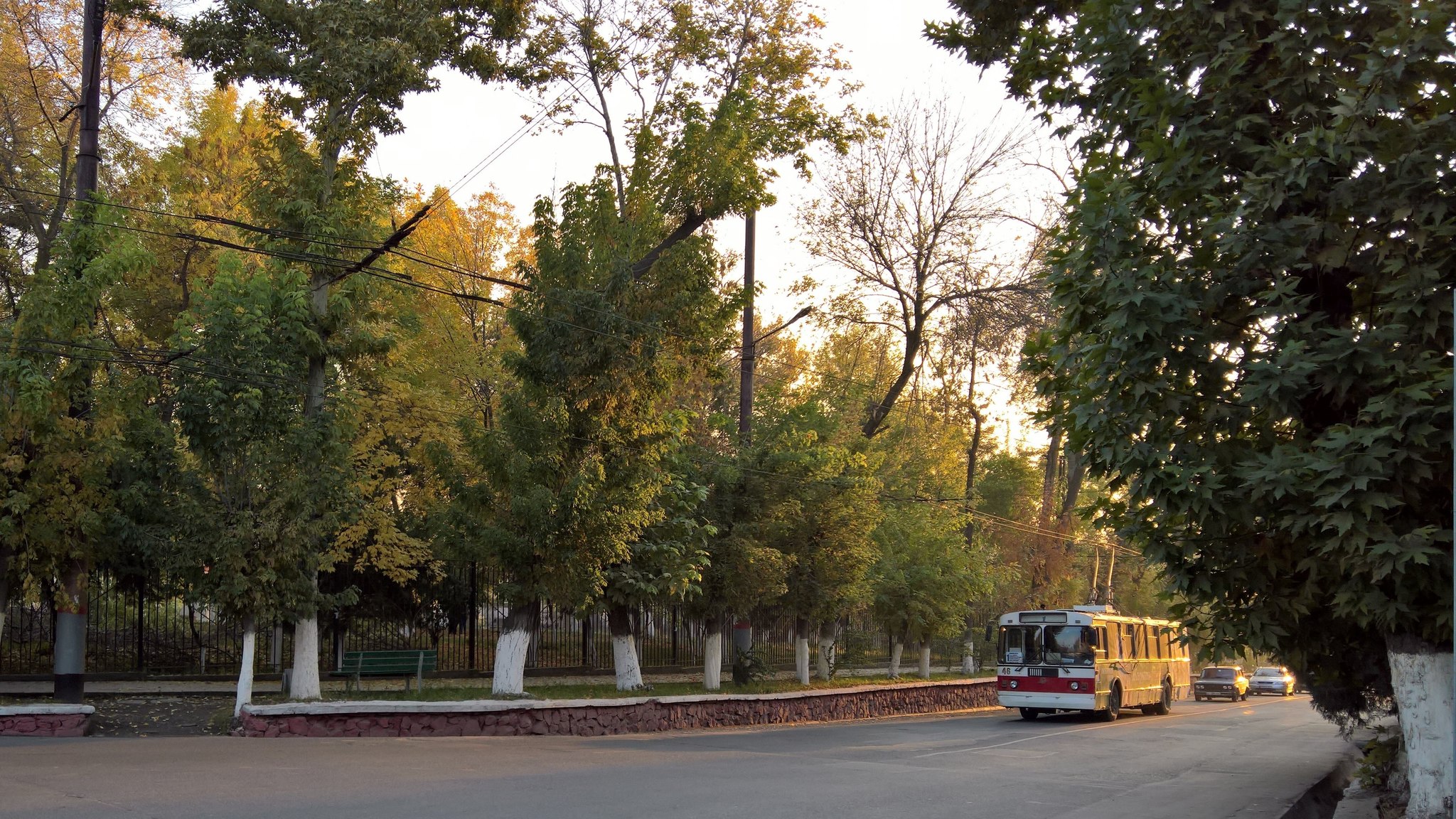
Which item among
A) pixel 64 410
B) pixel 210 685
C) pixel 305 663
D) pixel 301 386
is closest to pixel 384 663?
pixel 305 663

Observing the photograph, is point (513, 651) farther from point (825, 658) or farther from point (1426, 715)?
point (1426, 715)

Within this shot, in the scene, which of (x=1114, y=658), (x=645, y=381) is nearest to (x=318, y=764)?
(x=645, y=381)

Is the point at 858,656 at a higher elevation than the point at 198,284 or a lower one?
lower

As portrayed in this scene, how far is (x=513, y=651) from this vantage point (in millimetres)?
19109

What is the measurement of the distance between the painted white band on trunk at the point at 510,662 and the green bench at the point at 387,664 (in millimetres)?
1506

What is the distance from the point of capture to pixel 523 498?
1822 centimetres

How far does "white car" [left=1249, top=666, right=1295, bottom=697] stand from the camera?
56500 millimetres

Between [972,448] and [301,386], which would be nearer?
[301,386]

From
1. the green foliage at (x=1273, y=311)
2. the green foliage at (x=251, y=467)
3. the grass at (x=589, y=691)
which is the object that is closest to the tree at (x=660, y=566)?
the grass at (x=589, y=691)

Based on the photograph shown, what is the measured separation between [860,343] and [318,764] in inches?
1237

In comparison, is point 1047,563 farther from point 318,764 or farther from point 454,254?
point 318,764

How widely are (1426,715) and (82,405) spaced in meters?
17.9

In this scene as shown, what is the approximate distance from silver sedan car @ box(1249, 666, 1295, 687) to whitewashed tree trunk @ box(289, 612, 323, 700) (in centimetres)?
5082

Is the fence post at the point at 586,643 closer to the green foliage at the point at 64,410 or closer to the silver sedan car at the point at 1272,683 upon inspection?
the green foliage at the point at 64,410
